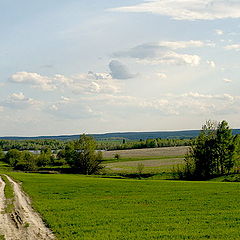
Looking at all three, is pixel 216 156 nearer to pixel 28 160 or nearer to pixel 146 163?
pixel 146 163

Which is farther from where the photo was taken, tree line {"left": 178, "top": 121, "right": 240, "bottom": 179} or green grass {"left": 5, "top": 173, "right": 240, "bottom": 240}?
tree line {"left": 178, "top": 121, "right": 240, "bottom": 179}

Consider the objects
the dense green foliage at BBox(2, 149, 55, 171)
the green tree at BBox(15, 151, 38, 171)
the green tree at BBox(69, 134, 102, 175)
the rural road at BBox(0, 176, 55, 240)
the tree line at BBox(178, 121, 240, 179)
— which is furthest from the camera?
the dense green foliage at BBox(2, 149, 55, 171)

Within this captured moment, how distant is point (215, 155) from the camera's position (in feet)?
283

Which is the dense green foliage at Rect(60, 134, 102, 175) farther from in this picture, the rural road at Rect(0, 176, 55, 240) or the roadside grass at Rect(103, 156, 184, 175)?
the rural road at Rect(0, 176, 55, 240)

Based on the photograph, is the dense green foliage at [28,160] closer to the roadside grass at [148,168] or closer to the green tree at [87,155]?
the green tree at [87,155]

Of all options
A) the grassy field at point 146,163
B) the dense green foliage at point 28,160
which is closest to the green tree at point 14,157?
the dense green foliage at point 28,160

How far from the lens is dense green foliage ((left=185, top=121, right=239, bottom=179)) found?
85.2 meters

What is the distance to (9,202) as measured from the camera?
1426 inches

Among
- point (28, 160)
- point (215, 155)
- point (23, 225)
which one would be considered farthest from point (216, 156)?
point (28, 160)

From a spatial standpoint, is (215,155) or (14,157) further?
(14,157)

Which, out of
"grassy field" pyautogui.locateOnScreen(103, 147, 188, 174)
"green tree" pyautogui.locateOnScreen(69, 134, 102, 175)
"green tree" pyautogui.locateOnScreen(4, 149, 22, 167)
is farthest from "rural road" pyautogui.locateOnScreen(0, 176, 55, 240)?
"green tree" pyautogui.locateOnScreen(4, 149, 22, 167)

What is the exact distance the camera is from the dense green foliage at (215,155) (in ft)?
279

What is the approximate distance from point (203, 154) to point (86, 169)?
3815 centimetres

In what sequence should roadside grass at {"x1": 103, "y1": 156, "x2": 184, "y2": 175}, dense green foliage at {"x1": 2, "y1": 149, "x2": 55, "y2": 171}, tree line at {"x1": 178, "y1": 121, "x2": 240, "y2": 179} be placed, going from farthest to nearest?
dense green foliage at {"x1": 2, "y1": 149, "x2": 55, "y2": 171}, roadside grass at {"x1": 103, "y1": 156, "x2": 184, "y2": 175}, tree line at {"x1": 178, "y1": 121, "x2": 240, "y2": 179}
